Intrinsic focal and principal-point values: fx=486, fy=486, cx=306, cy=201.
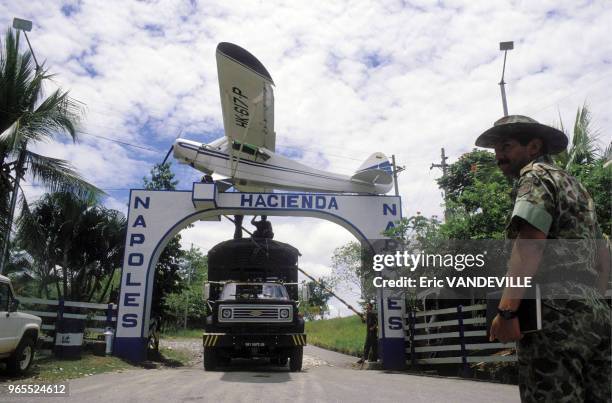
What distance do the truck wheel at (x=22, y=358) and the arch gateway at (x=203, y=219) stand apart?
177 inches

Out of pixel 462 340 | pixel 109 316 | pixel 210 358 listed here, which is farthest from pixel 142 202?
pixel 462 340

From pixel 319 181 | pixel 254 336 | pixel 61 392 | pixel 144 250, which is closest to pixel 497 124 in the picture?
pixel 61 392

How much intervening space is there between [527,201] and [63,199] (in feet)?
40.4

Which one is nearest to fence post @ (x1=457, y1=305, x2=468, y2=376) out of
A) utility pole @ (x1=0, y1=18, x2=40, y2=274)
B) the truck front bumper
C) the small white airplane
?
the truck front bumper

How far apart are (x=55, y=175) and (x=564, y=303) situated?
11033 millimetres

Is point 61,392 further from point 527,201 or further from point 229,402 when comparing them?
point 527,201

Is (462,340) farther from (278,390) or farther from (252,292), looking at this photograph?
(252,292)

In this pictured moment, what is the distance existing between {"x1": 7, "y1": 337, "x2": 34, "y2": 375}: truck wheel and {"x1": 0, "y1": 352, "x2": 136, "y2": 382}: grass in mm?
132

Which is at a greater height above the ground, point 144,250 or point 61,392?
point 144,250

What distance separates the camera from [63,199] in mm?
12266

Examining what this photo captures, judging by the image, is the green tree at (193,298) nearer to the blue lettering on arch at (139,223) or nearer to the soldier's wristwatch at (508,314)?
the blue lettering on arch at (139,223)

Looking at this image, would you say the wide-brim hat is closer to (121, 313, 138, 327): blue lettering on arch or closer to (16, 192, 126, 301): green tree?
(121, 313, 138, 327): blue lettering on arch

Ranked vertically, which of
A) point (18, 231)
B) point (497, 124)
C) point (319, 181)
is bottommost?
point (497, 124)

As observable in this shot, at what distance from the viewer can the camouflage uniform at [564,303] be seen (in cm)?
209
